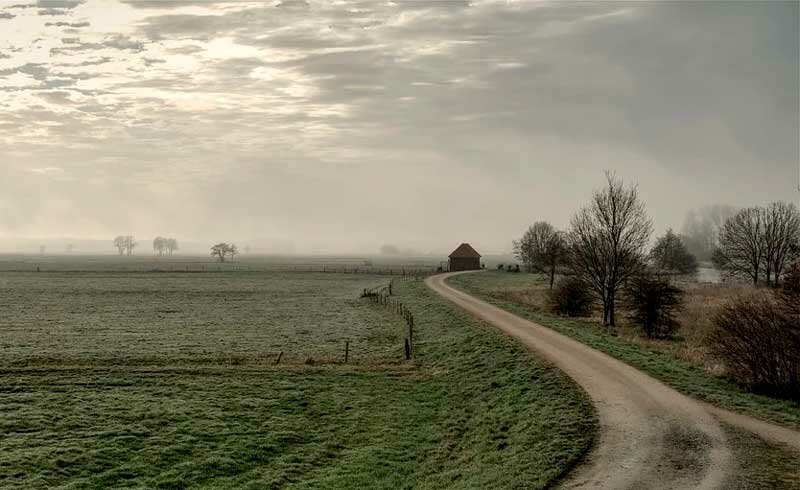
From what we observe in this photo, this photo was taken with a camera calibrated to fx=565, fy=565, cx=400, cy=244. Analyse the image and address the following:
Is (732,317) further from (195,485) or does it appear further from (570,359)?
(195,485)

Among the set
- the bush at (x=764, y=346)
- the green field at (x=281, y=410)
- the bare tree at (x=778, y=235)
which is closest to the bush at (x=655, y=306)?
the green field at (x=281, y=410)

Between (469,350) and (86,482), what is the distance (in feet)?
68.7

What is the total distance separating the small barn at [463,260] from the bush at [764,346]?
11314cm

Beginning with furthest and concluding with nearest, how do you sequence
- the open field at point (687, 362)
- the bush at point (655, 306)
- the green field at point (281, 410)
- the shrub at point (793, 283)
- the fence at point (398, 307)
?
the bush at point (655, 306)
the fence at point (398, 307)
the shrub at point (793, 283)
the open field at point (687, 362)
the green field at point (281, 410)

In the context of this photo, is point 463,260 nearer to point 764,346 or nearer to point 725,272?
point 725,272

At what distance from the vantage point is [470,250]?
143m

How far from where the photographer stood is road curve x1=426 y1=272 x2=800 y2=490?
14133 millimetres

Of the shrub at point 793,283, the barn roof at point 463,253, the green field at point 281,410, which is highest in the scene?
the barn roof at point 463,253

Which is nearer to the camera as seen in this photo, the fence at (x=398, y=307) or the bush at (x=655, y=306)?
the fence at (x=398, y=307)

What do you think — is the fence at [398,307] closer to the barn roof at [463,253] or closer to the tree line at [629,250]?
the tree line at [629,250]

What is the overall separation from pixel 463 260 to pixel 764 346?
118 metres

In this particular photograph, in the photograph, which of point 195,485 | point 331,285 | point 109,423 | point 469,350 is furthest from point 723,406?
point 331,285

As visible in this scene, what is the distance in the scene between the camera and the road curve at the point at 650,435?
14133 millimetres

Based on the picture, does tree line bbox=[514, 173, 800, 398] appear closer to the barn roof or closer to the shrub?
the shrub
